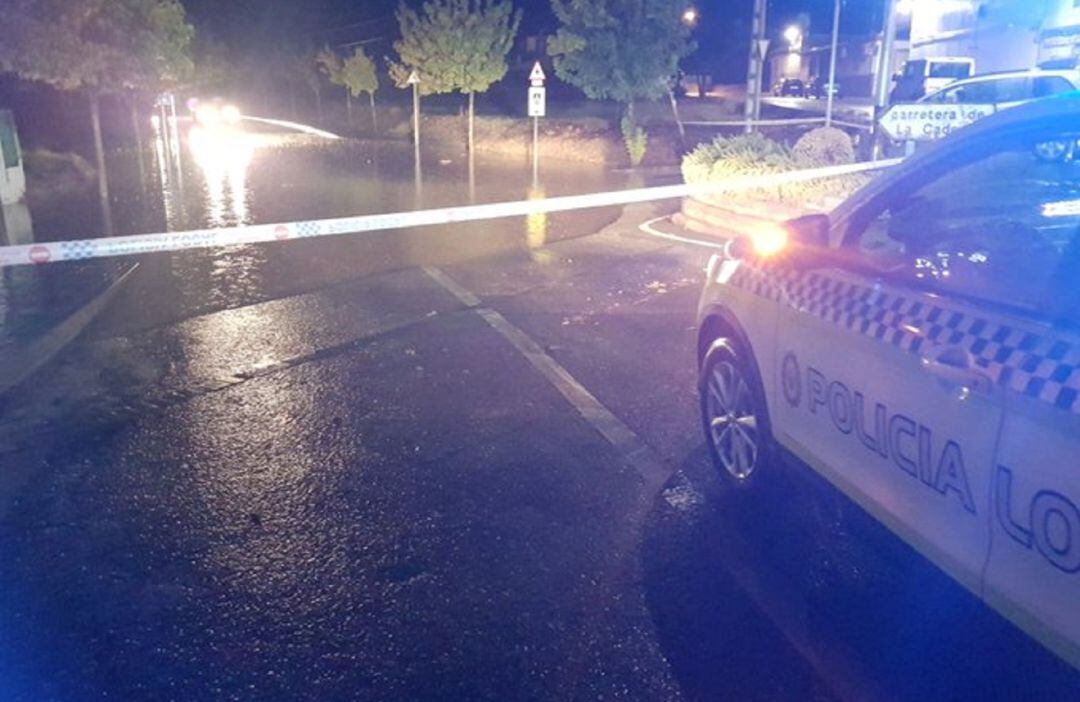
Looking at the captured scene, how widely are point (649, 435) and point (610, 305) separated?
3570mm

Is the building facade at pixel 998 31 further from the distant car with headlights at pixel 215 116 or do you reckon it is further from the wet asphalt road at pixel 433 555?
the distant car with headlights at pixel 215 116

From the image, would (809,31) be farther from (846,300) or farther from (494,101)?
(846,300)

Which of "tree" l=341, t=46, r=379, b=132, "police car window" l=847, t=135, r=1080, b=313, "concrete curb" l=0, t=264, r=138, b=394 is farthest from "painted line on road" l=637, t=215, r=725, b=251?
"tree" l=341, t=46, r=379, b=132

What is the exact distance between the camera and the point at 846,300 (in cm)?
339

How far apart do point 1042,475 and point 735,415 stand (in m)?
2.01

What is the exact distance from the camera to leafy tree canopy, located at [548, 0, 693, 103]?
25.8 m

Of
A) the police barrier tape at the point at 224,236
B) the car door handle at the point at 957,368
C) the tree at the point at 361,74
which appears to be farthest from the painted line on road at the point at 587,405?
the tree at the point at 361,74

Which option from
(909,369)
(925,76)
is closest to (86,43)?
(909,369)

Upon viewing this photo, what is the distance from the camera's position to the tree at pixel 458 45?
32125mm

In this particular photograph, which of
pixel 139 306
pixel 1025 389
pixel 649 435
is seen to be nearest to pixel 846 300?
pixel 1025 389

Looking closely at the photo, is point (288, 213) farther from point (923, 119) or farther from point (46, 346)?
point (923, 119)

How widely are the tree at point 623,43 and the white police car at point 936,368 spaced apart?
22.8 m

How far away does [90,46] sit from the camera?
19.8 m

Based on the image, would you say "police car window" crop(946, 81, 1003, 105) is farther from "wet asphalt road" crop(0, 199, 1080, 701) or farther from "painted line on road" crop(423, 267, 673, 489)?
"wet asphalt road" crop(0, 199, 1080, 701)
